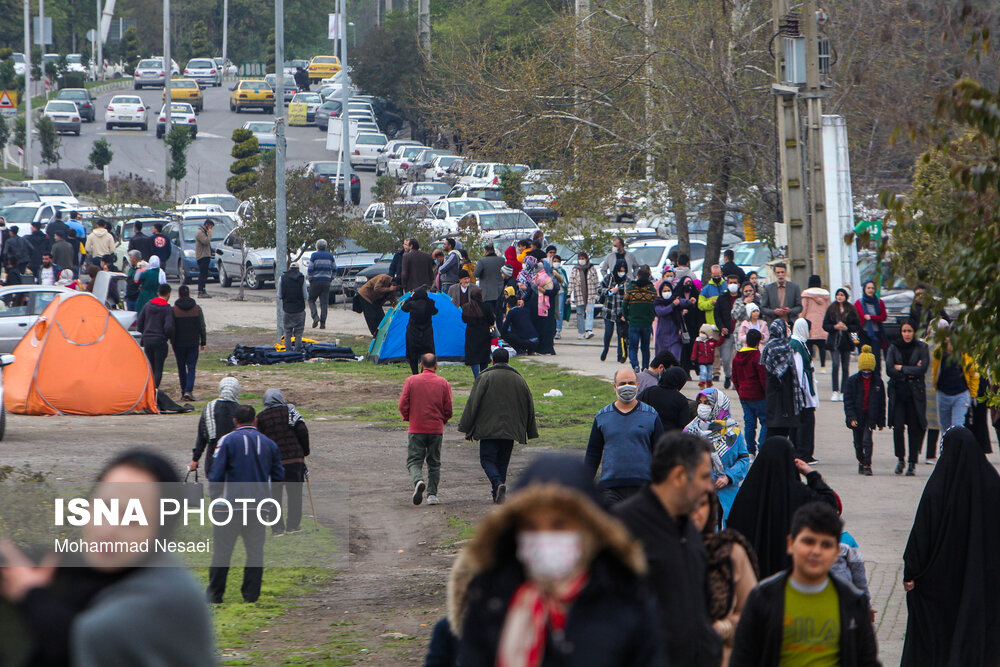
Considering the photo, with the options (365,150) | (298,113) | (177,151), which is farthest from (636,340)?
(298,113)

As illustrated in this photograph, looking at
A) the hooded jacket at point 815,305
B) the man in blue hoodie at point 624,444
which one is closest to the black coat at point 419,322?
the hooded jacket at point 815,305

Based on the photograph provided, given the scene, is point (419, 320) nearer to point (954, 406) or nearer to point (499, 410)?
point (499, 410)

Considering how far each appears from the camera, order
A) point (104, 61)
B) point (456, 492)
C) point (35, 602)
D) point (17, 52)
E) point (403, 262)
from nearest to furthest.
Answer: point (35, 602) → point (456, 492) → point (403, 262) → point (17, 52) → point (104, 61)

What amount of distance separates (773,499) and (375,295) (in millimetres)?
17714

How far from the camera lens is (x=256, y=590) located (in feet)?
32.6

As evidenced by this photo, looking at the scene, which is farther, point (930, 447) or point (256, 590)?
point (930, 447)

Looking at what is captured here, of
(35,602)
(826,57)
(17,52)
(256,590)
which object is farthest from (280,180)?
(17,52)

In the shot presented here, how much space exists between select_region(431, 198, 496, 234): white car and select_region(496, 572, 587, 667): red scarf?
35.5m

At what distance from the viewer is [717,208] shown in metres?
27.0

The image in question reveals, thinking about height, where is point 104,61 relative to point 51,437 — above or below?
above

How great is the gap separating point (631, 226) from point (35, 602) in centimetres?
3637

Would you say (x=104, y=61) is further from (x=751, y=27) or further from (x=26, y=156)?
(x=751, y=27)

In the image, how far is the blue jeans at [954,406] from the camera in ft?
45.7

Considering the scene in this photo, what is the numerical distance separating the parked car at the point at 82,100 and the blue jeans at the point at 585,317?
4919cm
